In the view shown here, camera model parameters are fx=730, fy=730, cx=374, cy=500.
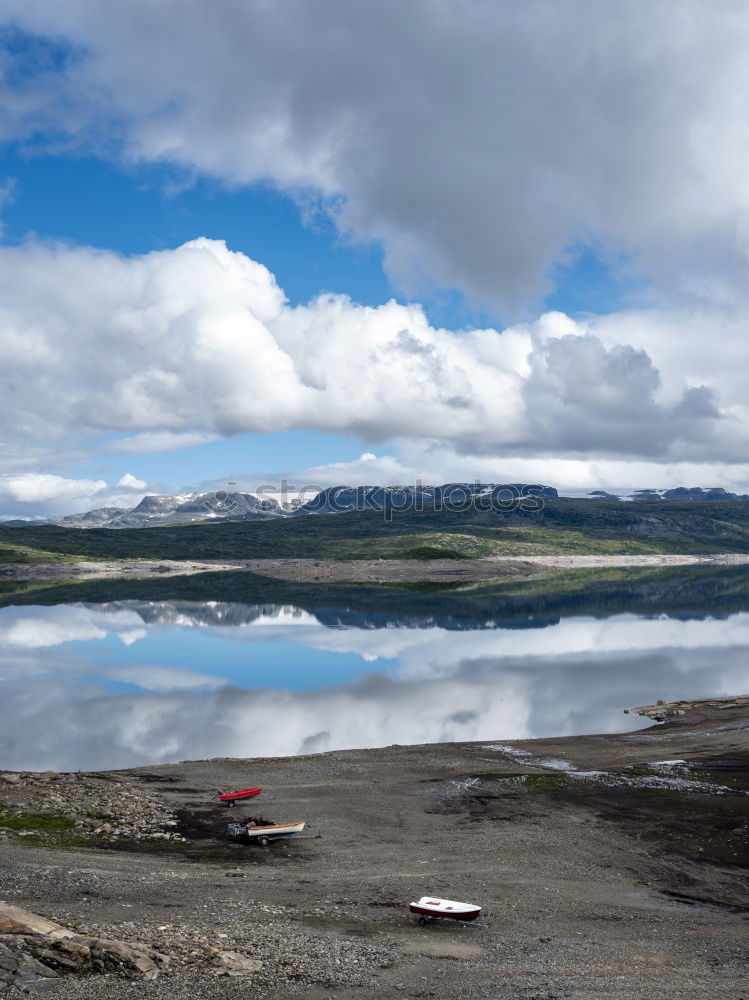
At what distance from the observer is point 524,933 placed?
2611 cm

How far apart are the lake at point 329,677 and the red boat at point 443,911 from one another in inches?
1278

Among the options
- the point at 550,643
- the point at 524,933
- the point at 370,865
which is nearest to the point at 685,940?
the point at 524,933

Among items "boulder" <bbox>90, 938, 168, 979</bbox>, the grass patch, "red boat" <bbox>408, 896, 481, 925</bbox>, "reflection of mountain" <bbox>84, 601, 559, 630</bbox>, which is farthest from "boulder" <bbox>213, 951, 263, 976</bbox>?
"reflection of mountain" <bbox>84, 601, 559, 630</bbox>

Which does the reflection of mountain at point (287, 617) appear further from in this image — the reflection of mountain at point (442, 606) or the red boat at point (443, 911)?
the red boat at point (443, 911)

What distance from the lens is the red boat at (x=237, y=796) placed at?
140ft

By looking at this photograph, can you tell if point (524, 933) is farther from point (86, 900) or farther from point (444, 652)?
point (444, 652)

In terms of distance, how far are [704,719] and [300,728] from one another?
120 ft

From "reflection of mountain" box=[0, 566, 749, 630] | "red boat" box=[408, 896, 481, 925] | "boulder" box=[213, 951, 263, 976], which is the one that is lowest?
"reflection of mountain" box=[0, 566, 749, 630]

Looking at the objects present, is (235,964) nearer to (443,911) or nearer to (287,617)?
(443,911)

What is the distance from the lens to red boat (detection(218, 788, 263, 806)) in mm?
42622

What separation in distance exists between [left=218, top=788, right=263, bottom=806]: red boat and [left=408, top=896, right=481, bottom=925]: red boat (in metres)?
18.8

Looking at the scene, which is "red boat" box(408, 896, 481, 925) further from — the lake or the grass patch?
the lake

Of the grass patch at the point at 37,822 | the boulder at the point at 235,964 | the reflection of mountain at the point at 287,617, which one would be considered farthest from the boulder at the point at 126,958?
the reflection of mountain at the point at 287,617

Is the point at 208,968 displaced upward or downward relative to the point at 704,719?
upward
